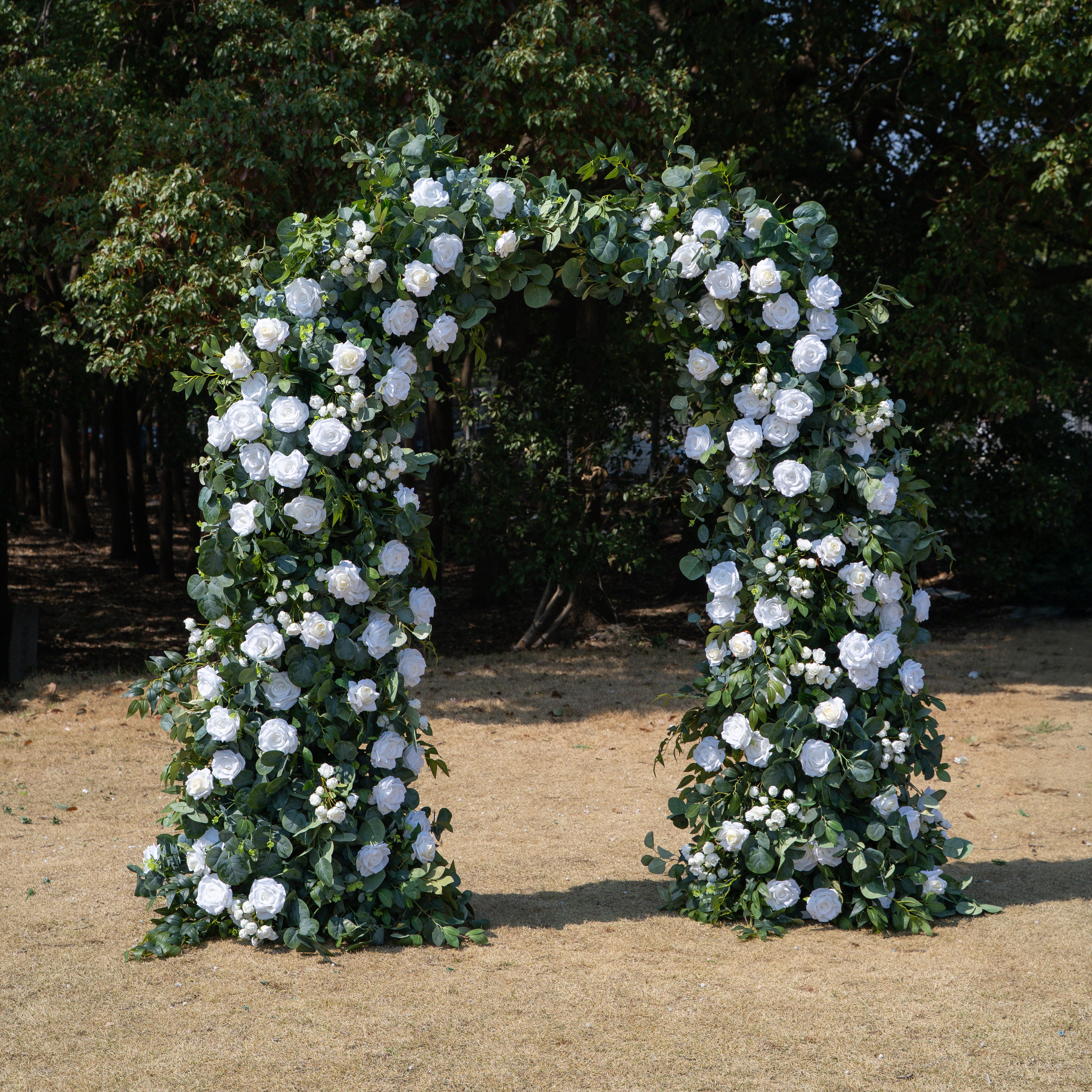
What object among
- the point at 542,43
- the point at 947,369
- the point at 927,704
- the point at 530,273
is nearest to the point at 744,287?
the point at 530,273

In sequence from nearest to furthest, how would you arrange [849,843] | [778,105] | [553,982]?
[553,982]
[849,843]
[778,105]

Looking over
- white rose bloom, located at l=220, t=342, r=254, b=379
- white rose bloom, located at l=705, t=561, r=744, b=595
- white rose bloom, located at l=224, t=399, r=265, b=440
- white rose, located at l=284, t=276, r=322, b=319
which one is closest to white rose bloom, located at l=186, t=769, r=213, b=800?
white rose bloom, located at l=224, t=399, r=265, b=440

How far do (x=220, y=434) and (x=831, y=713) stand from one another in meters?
2.60

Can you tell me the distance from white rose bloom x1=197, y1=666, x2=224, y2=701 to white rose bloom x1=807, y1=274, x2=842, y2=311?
275 centimetres

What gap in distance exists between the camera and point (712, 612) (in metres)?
4.52

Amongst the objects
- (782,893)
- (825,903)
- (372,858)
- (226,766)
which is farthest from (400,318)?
(825,903)

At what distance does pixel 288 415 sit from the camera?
4016mm

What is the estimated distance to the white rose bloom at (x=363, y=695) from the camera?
4113mm

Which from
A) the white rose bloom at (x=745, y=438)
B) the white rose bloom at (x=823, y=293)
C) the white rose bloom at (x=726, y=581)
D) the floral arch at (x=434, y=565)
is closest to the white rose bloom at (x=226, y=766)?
the floral arch at (x=434, y=565)

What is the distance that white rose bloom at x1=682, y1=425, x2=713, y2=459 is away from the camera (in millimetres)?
4508

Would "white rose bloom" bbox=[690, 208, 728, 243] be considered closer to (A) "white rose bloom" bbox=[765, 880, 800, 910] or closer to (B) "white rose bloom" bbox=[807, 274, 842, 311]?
(B) "white rose bloom" bbox=[807, 274, 842, 311]

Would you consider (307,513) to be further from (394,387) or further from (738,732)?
(738,732)

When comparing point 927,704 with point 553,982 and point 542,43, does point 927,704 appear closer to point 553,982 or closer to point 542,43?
point 553,982

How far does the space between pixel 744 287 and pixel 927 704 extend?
1.95 m
